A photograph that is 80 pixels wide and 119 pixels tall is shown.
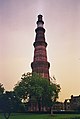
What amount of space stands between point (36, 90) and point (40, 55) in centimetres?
749

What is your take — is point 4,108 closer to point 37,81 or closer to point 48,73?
point 37,81

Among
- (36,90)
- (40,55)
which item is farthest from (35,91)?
(40,55)

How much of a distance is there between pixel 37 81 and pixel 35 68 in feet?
19.7

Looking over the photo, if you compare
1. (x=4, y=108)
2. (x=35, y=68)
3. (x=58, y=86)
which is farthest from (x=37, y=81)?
(x=4, y=108)

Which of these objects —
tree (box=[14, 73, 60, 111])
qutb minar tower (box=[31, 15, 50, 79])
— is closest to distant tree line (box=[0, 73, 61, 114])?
tree (box=[14, 73, 60, 111])

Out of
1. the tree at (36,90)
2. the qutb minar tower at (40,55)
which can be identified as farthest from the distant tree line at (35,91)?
the qutb minar tower at (40,55)

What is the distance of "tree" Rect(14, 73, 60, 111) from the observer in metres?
19.4

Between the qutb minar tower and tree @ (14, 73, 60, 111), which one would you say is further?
the qutb minar tower

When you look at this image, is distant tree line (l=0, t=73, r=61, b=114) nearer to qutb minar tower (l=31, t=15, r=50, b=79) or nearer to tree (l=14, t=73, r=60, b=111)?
tree (l=14, t=73, r=60, b=111)

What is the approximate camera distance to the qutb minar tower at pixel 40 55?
25.8m

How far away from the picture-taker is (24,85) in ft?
65.0

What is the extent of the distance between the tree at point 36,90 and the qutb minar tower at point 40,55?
491 centimetres

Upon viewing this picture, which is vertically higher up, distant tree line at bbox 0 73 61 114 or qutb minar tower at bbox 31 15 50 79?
qutb minar tower at bbox 31 15 50 79

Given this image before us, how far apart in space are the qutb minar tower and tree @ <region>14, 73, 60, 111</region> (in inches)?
193
